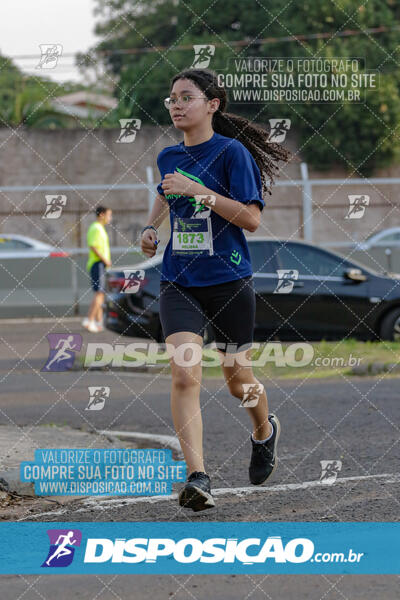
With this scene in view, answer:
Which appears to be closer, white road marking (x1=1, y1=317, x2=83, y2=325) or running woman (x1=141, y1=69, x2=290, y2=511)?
running woman (x1=141, y1=69, x2=290, y2=511)

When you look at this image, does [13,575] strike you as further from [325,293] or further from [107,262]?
[107,262]

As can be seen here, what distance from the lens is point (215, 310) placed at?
5637mm

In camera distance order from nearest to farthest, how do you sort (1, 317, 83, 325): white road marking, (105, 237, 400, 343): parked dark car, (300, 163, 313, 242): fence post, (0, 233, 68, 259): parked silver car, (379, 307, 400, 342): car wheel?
(105, 237, 400, 343): parked dark car → (379, 307, 400, 342): car wheel → (1, 317, 83, 325): white road marking → (0, 233, 68, 259): parked silver car → (300, 163, 313, 242): fence post

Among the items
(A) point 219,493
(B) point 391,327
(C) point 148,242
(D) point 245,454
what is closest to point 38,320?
(B) point 391,327

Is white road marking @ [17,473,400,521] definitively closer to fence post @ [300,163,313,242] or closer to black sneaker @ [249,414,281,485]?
black sneaker @ [249,414,281,485]

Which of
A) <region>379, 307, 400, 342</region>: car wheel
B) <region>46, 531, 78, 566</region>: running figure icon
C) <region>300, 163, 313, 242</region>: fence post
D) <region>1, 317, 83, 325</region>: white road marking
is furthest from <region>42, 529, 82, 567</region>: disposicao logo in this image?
<region>300, 163, 313, 242</region>: fence post

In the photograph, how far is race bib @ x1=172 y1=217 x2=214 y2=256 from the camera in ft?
18.0

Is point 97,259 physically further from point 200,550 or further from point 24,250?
point 200,550

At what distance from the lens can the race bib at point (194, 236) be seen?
5.49 m

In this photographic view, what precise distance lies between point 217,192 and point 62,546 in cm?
186

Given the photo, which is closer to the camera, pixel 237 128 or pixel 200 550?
pixel 200 550

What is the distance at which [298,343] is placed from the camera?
13.5m

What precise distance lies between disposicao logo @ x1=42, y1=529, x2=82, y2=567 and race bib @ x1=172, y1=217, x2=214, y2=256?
1.46 metres

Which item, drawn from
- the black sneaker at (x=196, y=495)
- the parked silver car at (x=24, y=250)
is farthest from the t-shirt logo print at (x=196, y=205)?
the parked silver car at (x=24, y=250)
